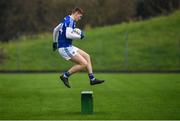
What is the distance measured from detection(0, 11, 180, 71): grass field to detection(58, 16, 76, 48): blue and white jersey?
25.9 meters

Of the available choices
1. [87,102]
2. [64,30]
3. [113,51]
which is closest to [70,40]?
[64,30]

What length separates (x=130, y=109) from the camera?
603 inches

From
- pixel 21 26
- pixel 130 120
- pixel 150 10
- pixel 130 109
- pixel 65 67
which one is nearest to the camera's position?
pixel 130 120

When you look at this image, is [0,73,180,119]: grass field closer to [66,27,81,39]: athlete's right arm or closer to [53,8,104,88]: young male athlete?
[53,8,104,88]: young male athlete

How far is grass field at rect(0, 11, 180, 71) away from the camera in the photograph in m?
43.8

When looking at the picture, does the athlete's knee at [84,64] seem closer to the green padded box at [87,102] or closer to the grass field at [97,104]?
the grass field at [97,104]

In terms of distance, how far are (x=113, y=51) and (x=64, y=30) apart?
29.5 meters

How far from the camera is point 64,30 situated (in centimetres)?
1680

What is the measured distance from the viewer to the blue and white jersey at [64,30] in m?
16.7

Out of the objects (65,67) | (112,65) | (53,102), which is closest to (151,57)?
(112,65)

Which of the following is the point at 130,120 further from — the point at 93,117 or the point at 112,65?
the point at 112,65

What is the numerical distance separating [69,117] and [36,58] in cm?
3141

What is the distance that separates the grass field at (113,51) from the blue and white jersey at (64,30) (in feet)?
85.1

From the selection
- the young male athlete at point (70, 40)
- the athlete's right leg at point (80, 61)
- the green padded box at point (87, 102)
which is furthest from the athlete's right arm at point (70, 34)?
the green padded box at point (87, 102)
